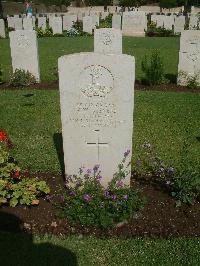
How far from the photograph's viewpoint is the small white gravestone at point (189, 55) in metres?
10.1

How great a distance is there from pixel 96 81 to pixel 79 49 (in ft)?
46.2

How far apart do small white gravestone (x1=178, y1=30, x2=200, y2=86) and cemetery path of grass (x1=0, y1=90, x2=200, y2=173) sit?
0.91 metres

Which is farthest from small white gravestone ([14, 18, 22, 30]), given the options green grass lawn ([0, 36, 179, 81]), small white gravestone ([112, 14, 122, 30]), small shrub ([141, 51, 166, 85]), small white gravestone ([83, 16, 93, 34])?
small shrub ([141, 51, 166, 85])

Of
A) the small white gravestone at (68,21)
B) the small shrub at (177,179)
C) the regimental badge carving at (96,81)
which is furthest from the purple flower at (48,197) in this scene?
the small white gravestone at (68,21)

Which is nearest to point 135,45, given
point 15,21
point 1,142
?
point 15,21

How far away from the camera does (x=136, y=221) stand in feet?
14.6

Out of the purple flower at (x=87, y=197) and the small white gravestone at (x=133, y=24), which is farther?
the small white gravestone at (x=133, y=24)

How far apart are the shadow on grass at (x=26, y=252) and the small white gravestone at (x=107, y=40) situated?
806cm

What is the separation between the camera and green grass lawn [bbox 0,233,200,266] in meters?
3.88

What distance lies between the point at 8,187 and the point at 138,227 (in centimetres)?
163

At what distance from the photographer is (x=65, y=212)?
4453 mm

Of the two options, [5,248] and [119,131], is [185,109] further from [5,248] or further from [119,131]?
[5,248]

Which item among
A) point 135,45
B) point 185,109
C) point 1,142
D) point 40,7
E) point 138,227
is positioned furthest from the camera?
point 40,7

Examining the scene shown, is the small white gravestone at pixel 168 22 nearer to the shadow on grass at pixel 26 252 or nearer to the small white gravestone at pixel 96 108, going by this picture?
the small white gravestone at pixel 96 108
